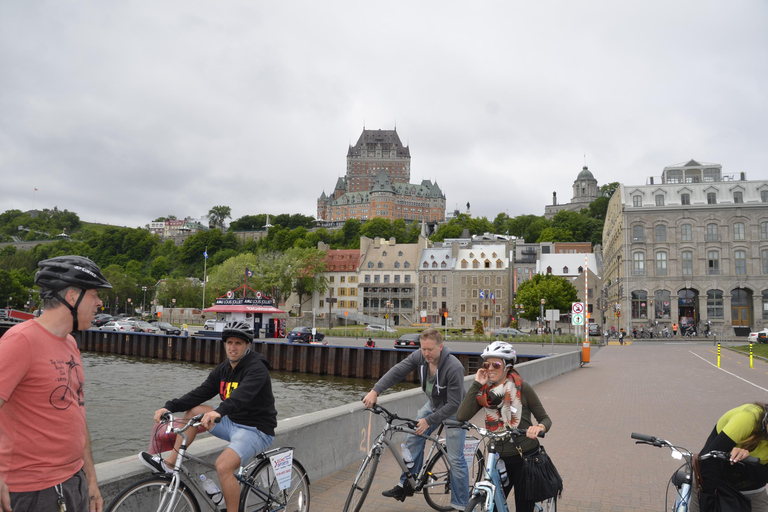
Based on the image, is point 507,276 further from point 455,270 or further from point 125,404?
point 125,404

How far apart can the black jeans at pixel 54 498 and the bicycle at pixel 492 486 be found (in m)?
2.63

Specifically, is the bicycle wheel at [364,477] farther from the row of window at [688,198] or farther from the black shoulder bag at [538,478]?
the row of window at [688,198]

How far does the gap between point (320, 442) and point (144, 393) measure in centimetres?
2123

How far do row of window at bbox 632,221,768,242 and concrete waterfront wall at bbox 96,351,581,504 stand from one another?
216ft

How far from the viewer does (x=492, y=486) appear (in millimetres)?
4363

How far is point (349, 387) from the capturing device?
2953 cm

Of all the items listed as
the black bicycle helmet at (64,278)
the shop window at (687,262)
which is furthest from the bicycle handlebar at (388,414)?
the shop window at (687,262)

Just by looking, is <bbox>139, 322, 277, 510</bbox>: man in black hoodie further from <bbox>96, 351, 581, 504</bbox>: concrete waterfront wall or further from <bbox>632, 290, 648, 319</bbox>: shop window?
<bbox>632, 290, 648, 319</bbox>: shop window

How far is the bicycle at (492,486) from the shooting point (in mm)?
4305

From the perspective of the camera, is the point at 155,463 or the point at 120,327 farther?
the point at 120,327

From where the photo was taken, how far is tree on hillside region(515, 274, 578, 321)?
227 feet

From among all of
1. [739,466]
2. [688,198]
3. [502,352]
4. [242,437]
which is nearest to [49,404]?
[242,437]

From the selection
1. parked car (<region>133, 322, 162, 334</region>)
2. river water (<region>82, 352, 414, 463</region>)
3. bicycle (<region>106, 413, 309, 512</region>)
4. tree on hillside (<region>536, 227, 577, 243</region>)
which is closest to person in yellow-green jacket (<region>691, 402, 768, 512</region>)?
bicycle (<region>106, 413, 309, 512</region>)

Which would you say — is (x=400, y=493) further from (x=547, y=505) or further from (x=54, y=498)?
(x=54, y=498)
